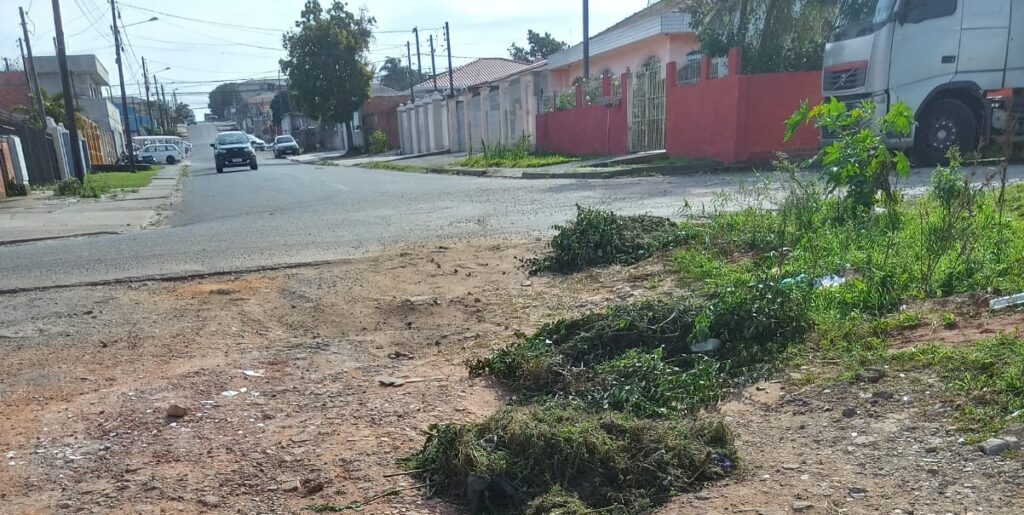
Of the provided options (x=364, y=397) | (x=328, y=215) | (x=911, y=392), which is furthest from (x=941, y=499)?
(x=328, y=215)

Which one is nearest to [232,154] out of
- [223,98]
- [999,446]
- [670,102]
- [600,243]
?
[670,102]

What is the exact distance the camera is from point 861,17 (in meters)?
12.7

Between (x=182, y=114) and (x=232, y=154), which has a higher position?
(x=182, y=114)

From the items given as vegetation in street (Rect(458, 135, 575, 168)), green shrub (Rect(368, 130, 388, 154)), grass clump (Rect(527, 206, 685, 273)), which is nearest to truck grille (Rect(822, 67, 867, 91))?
grass clump (Rect(527, 206, 685, 273))

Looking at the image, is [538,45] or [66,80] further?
[538,45]

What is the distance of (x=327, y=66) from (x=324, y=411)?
1842 inches

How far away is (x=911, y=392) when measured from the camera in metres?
3.05

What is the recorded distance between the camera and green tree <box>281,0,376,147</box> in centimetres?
4700

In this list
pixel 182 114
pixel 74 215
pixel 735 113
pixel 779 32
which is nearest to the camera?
pixel 74 215

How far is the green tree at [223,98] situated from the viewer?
5443 inches

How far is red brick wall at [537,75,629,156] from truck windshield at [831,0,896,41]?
745cm

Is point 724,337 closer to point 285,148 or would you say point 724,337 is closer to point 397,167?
point 397,167

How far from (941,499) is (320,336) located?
3694 millimetres

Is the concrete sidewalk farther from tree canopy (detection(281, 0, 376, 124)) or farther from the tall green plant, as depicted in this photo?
tree canopy (detection(281, 0, 376, 124))
